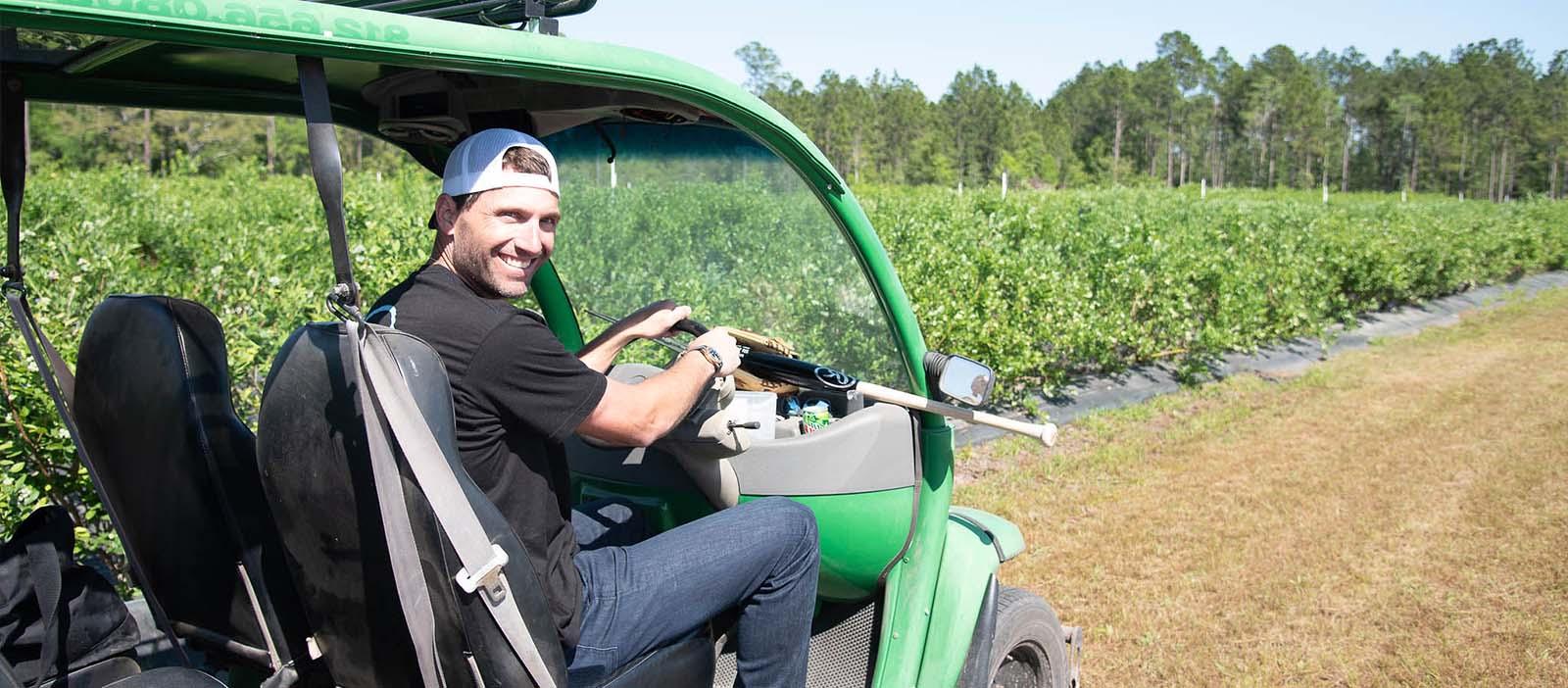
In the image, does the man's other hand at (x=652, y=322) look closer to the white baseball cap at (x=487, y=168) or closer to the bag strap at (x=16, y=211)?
the white baseball cap at (x=487, y=168)

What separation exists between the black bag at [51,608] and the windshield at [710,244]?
1.31 metres

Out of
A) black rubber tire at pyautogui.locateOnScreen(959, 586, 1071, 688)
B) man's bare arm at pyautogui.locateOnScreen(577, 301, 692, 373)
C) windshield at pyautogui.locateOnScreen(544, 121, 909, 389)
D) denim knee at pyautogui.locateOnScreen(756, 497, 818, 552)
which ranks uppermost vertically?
windshield at pyautogui.locateOnScreen(544, 121, 909, 389)

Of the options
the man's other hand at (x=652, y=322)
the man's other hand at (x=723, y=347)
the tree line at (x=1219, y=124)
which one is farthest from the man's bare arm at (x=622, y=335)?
the tree line at (x=1219, y=124)

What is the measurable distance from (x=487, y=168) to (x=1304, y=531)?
4.93 m

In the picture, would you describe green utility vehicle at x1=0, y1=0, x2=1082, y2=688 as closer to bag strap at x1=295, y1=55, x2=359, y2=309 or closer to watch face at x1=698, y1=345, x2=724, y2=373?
bag strap at x1=295, y1=55, x2=359, y2=309

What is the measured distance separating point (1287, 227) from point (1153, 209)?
3.42m

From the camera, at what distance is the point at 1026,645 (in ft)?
9.73

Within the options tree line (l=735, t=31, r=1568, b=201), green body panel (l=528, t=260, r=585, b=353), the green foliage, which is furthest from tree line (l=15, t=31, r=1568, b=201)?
green body panel (l=528, t=260, r=585, b=353)

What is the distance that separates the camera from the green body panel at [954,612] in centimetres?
257

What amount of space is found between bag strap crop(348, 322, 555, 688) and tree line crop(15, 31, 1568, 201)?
52280 millimetres

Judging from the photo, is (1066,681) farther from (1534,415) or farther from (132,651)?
(1534,415)

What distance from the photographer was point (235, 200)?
14.4 meters

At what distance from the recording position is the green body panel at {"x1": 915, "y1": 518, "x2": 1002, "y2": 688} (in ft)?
8.43

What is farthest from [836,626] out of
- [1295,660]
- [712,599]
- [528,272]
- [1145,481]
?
[1145,481]
